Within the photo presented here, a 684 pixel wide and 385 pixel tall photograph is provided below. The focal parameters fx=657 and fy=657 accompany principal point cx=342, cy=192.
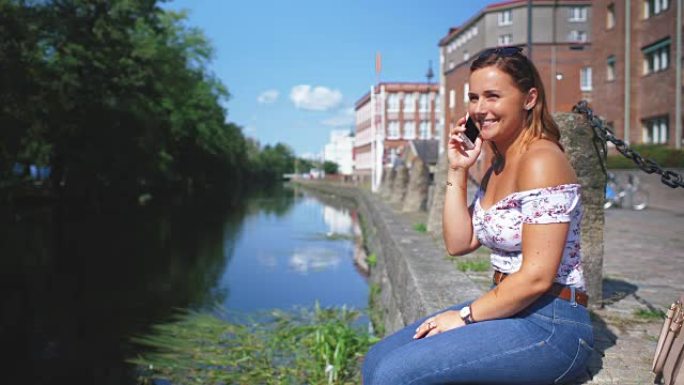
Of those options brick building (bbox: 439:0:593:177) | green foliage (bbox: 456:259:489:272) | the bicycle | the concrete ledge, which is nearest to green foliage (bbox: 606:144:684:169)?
the bicycle

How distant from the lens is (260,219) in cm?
3566

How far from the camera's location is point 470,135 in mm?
2961

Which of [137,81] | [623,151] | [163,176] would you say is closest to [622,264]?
[623,151]

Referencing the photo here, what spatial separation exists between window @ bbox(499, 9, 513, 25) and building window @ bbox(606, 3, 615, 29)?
2388 centimetres

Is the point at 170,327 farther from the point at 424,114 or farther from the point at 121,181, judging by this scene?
the point at 424,114

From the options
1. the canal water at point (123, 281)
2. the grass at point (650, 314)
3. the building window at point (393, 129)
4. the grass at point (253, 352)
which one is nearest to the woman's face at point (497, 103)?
the grass at point (650, 314)

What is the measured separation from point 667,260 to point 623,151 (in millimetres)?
4583

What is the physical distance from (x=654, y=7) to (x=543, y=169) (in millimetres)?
26161

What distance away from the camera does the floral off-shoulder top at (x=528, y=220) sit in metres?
2.40

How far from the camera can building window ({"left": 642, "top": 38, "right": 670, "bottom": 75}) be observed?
2412 centimetres

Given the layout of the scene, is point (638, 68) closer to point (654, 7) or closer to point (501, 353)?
point (654, 7)

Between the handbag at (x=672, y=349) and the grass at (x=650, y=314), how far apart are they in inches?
80.7

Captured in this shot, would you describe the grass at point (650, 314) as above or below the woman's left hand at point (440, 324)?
below

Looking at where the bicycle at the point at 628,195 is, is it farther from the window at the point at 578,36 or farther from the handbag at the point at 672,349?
the window at the point at 578,36
